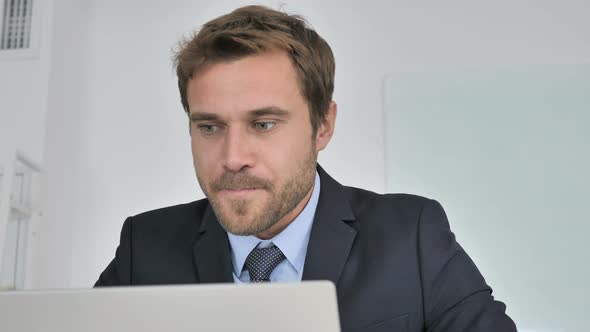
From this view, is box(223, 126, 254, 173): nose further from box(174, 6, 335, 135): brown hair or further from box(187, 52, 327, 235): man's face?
box(174, 6, 335, 135): brown hair

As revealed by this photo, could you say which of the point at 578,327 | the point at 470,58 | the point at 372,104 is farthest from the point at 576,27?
the point at 578,327

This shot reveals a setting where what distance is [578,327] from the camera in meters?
2.61

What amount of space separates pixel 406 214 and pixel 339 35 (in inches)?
77.5

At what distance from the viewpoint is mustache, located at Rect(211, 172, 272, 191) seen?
103cm

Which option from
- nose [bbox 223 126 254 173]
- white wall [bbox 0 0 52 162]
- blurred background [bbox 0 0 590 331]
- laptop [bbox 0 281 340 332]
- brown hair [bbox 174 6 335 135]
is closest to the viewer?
laptop [bbox 0 281 340 332]

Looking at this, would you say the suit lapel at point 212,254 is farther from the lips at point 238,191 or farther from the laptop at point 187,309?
the laptop at point 187,309

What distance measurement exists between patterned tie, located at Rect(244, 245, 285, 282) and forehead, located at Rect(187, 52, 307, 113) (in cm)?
24

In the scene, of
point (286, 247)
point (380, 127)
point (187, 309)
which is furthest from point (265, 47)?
point (380, 127)

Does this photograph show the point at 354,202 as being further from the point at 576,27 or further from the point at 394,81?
the point at 576,27

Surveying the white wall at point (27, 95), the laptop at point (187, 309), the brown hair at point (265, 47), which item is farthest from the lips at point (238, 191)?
the white wall at point (27, 95)

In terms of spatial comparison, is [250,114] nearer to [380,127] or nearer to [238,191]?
[238,191]

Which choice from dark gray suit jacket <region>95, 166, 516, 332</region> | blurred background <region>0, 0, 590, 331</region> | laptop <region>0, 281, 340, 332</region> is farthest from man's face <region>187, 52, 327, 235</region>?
blurred background <region>0, 0, 590, 331</region>

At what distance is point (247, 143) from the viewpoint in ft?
3.44

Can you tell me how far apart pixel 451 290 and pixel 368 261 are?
5.5 inches
